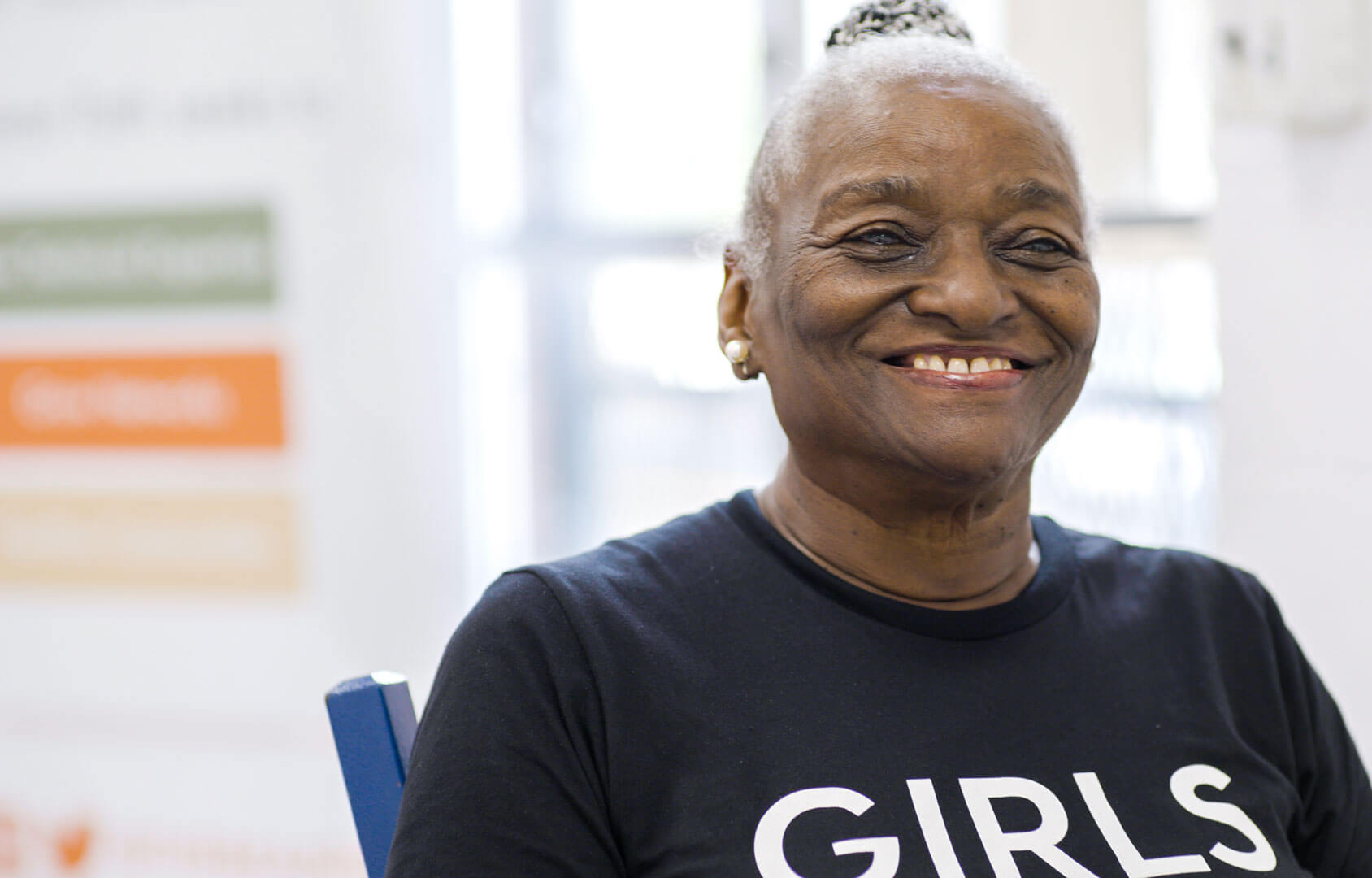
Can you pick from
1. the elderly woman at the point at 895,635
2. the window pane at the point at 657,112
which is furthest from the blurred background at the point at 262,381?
the elderly woman at the point at 895,635

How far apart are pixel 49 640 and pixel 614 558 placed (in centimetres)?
193

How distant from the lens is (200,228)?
2.52 meters

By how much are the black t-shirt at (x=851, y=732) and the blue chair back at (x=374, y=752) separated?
99mm

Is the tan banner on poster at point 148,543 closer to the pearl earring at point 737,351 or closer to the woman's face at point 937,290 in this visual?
the pearl earring at point 737,351

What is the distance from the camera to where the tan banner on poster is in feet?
8.32

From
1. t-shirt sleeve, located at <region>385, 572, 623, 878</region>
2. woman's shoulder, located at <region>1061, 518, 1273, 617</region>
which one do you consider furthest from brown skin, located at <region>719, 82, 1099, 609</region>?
t-shirt sleeve, located at <region>385, 572, 623, 878</region>

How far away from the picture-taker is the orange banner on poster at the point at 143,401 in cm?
254

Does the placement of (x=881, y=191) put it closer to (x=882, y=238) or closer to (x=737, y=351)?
(x=882, y=238)

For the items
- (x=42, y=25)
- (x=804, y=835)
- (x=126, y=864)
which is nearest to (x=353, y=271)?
(x=42, y=25)

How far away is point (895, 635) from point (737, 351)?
296mm

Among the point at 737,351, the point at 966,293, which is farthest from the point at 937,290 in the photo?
the point at 737,351

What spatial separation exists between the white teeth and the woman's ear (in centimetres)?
18

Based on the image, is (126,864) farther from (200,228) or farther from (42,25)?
(42,25)

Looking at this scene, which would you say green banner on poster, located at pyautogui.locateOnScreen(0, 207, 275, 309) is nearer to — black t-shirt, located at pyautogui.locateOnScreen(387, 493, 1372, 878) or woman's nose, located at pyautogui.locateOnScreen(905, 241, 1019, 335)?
black t-shirt, located at pyautogui.locateOnScreen(387, 493, 1372, 878)
